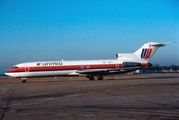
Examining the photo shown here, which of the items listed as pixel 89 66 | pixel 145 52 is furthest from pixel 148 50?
pixel 89 66

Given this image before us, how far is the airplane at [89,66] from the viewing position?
3906 centimetres

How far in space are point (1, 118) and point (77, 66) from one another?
3166cm

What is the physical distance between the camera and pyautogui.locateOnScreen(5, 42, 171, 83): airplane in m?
39.1

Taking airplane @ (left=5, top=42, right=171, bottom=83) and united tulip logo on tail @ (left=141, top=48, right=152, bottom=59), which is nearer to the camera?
airplane @ (left=5, top=42, right=171, bottom=83)

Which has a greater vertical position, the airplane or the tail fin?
the tail fin

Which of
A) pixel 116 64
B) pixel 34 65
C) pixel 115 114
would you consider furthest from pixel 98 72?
pixel 115 114

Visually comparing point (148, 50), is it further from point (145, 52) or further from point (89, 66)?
point (89, 66)

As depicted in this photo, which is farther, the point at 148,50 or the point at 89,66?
the point at 148,50

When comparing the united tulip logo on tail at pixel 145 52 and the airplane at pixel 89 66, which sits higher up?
the united tulip logo on tail at pixel 145 52

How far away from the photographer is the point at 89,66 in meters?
40.8

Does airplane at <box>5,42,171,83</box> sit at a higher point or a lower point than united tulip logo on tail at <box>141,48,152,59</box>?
lower

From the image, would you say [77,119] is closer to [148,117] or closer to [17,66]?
[148,117]

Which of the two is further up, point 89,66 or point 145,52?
point 145,52

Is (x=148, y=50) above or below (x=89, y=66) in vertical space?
above
